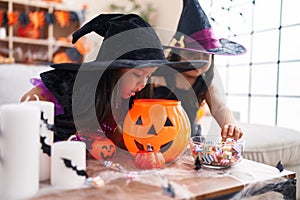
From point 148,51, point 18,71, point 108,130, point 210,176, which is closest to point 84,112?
point 108,130

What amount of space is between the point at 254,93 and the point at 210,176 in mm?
1977

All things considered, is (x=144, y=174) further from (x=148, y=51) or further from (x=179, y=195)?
(x=148, y=51)

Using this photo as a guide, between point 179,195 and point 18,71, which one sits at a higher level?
point 18,71

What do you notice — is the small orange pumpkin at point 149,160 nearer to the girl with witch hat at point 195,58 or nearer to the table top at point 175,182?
the table top at point 175,182

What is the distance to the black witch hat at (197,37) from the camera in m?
1.16

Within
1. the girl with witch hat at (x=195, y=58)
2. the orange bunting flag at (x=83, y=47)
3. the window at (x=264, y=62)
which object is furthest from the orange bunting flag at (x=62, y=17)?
the girl with witch hat at (x=195, y=58)

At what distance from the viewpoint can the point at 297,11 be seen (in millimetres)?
2098

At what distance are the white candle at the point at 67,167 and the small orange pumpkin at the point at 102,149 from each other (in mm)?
167

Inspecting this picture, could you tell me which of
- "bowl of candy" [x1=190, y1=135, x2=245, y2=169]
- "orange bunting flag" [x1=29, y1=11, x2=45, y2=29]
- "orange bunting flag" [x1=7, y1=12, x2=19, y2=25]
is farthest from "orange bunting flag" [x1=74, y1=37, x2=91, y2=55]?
"bowl of candy" [x1=190, y1=135, x2=245, y2=169]

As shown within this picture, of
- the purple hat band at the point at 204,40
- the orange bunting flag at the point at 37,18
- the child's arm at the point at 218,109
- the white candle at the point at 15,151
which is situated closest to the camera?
the white candle at the point at 15,151

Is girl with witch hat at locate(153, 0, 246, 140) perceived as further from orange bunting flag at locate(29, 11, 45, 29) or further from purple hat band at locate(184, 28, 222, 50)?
orange bunting flag at locate(29, 11, 45, 29)

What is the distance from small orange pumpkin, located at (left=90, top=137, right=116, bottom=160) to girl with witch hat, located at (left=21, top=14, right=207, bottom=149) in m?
0.10

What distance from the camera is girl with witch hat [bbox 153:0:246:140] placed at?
1.18 m

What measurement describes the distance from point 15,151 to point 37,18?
9.35 feet
